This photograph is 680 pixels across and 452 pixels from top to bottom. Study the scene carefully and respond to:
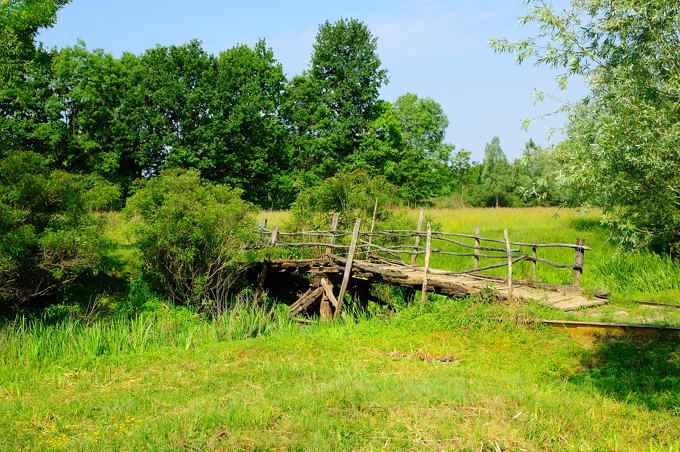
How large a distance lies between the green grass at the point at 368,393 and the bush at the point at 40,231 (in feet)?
12.2

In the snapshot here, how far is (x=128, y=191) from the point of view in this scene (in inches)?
1264

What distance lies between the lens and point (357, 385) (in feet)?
22.4

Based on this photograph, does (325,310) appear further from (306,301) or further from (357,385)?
(357,385)

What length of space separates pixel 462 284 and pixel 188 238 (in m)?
7.09

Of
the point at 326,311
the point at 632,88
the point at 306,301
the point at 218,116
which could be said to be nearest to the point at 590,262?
the point at 326,311

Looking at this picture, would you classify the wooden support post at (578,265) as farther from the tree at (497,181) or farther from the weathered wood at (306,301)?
the tree at (497,181)

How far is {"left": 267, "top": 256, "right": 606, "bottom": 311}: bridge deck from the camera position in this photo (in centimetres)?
1085

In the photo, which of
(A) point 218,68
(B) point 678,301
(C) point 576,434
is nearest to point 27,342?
(C) point 576,434

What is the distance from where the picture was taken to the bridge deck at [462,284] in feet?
35.6

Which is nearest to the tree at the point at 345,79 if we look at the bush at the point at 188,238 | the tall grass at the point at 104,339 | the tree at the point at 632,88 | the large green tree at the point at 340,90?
the large green tree at the point at 340,90

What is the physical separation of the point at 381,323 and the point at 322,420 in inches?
233

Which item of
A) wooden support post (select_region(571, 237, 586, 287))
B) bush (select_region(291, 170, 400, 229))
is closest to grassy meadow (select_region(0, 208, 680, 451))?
wooden support post (select_region(571, 237, 586, 287))

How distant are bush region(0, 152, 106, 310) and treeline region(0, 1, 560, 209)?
45.6 ft

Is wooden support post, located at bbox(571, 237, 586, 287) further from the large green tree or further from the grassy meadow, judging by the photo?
the large green tree
